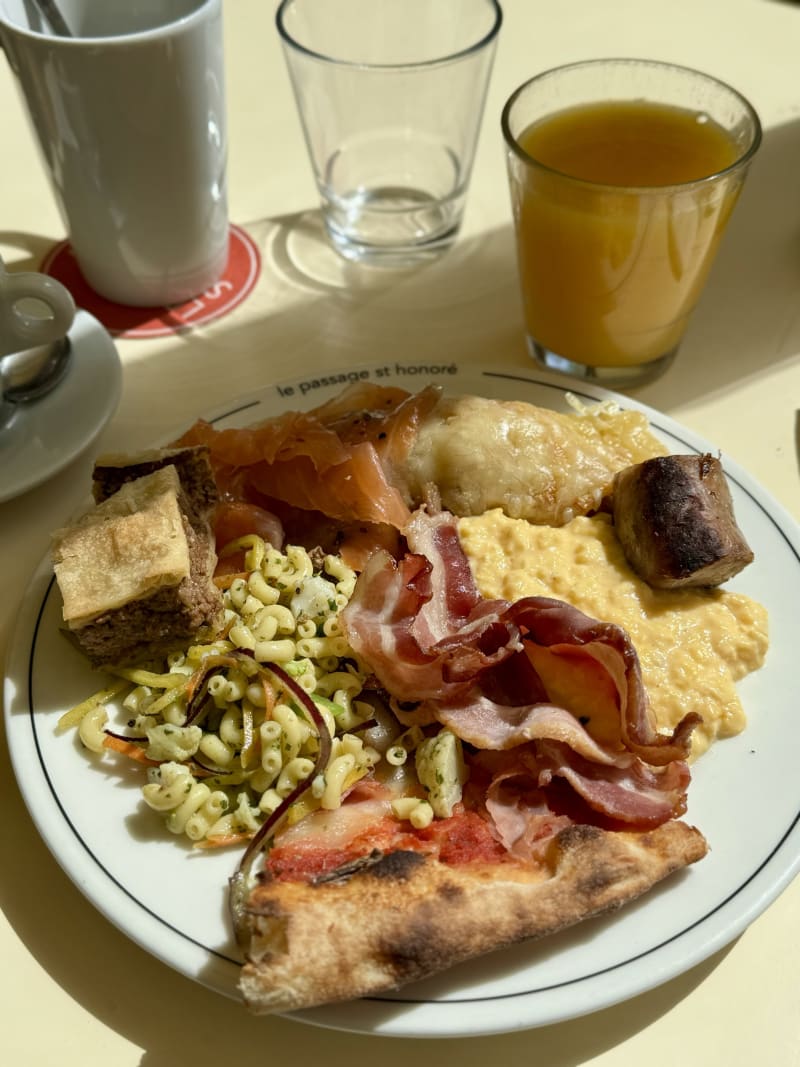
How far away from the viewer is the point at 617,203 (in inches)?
91.6

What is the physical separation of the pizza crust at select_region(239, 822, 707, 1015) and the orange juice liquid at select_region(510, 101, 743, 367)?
144 centimetres

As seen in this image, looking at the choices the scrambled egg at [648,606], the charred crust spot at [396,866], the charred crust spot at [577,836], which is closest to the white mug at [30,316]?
the scrambled egg at [648,606]

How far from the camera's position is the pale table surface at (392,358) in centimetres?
157

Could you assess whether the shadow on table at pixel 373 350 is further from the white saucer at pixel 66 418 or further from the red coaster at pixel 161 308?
the white saucer at pixel 66 418

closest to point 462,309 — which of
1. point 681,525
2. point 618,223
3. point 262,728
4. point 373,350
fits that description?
point 373,350

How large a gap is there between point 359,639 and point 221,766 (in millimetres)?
348

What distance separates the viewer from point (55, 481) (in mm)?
2520

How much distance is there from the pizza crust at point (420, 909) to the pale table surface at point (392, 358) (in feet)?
0.70

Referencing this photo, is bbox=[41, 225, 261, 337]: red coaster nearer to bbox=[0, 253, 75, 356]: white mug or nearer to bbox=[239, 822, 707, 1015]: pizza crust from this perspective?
bbox=[0, 253, 75, 356]: white mug

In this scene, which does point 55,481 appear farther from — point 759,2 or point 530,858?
point 759,2

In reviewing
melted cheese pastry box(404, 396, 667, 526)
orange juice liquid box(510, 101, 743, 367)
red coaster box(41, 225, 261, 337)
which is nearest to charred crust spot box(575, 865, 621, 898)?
melted cheese pastry box(404, 396, 667, 526)

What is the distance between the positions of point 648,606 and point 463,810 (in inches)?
22.8

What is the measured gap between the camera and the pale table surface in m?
1.57

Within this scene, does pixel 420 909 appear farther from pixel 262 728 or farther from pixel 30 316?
pixel 30 316
